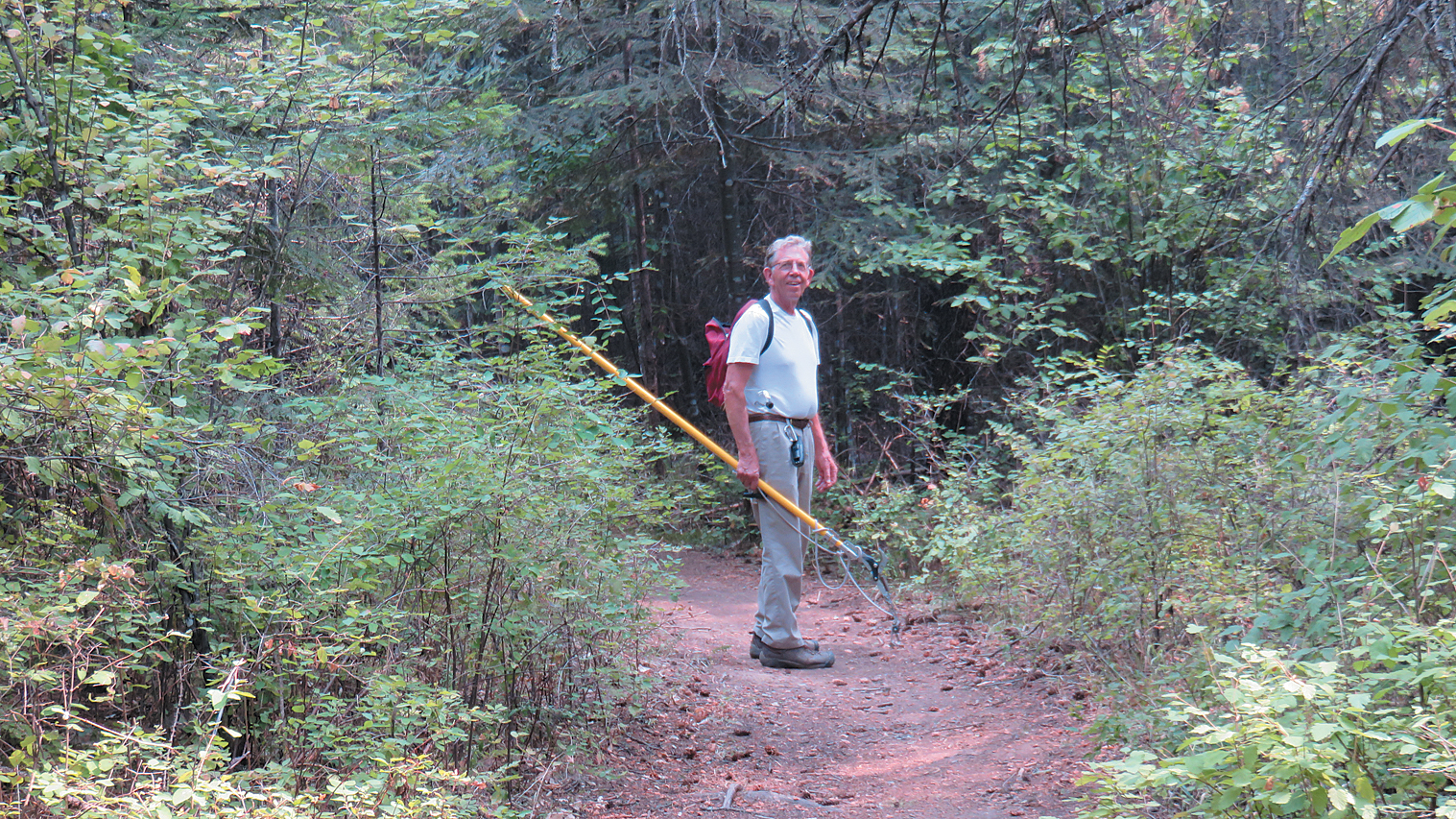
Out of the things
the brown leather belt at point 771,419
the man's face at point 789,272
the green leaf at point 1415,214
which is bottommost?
the brown leather belt at point 771,419

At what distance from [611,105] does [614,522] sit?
5.64 meters

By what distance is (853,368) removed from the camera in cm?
1139

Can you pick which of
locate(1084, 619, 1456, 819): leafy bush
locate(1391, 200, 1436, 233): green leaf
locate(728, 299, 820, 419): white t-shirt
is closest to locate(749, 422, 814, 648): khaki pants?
locate(728, 299, 820, 419): white t-shirt

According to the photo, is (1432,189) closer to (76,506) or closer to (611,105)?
(76,506)

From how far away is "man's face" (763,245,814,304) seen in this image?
222 inches

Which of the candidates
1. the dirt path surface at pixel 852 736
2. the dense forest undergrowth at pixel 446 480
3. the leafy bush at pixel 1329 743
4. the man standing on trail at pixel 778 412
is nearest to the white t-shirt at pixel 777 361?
the man standing on trail at pixel 778 412

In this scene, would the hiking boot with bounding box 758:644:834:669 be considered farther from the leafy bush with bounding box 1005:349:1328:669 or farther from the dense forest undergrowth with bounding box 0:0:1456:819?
the leafy bush with bounding box 1005:349:1328:669

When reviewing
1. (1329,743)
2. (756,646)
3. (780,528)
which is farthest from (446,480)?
(1329,743)

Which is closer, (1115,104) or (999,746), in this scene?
(999,746)

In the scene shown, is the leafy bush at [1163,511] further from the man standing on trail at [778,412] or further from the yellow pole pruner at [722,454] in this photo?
the man standing on trail at [778,412]

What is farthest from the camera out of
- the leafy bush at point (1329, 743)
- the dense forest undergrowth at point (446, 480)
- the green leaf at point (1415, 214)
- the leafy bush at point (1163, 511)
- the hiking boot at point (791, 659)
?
the hiking boot at point (791, 659)

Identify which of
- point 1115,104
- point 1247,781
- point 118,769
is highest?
point 1115,104

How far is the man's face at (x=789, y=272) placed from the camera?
5633 millimetres

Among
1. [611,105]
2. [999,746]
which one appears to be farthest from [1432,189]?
[611,105]
